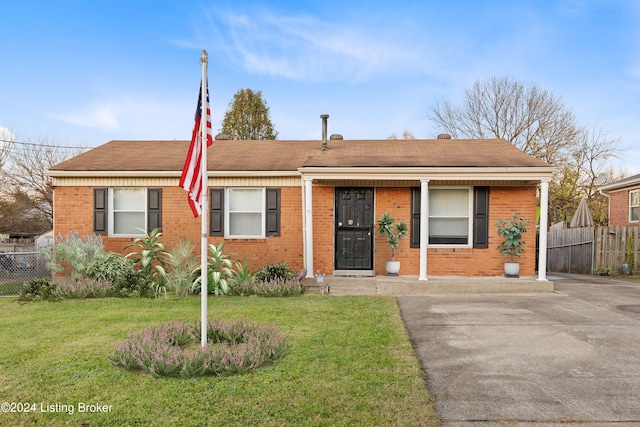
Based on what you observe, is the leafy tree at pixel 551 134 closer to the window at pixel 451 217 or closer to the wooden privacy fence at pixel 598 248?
the wooden privacy fence at pixel 598 248

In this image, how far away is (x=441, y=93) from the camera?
98.5 feet

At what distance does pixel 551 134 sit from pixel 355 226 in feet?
69.6

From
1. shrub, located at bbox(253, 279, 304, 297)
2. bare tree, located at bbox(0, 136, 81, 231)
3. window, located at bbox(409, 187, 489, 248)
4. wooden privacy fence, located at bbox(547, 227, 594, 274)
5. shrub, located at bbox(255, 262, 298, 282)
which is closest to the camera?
shrub, located at bbox(253, 279, 304, 297)

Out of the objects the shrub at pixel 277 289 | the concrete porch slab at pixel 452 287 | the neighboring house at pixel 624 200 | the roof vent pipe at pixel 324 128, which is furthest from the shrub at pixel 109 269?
the neighboring house at pixel 624 200

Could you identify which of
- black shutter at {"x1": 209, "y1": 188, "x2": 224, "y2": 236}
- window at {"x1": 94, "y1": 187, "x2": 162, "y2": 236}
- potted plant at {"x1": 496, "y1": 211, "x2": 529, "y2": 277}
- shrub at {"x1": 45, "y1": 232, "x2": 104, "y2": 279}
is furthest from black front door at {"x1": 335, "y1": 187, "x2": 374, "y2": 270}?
shrub at {"x1": 45, "y1": 232, "x2": 104, "y2": 279}

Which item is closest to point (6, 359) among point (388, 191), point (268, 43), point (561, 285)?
point (388, 191)

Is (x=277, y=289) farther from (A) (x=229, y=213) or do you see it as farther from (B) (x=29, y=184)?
(B) (x=29, y=184)

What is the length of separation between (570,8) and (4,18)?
1849 cm

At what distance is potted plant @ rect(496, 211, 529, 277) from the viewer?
10.1 meters

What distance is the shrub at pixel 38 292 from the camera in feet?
30.0

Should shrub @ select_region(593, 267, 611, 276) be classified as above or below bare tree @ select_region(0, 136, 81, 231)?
below

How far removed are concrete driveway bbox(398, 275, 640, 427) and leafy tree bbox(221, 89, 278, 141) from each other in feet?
78.6

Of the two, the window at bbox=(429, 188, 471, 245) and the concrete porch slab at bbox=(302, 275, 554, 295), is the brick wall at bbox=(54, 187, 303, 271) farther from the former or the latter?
the window at bbox=(429, 188, 471, 245)

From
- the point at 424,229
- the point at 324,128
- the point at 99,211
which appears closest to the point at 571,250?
the point at 424,229
